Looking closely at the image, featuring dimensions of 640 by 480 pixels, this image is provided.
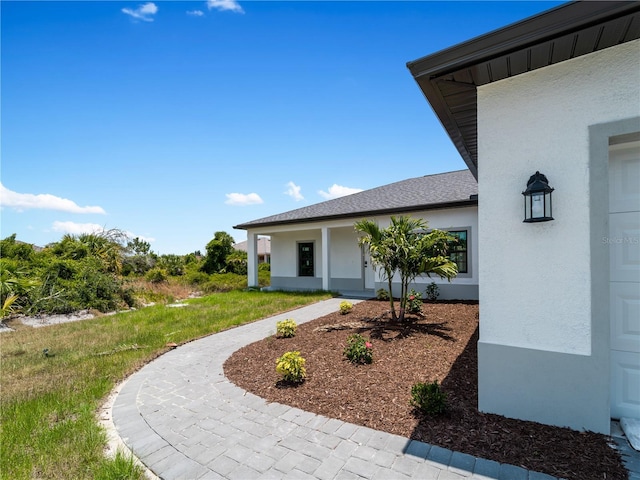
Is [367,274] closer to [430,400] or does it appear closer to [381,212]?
[381,212]

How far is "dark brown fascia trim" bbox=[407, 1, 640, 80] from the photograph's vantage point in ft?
7.41

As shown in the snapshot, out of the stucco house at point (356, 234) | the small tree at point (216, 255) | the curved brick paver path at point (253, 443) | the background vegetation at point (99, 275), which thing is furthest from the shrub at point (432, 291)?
the small tree at point (216, 255)

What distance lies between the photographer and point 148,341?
22.3 feet

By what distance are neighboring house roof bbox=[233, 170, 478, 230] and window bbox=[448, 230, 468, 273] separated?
1103mm

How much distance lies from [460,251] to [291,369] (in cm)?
877

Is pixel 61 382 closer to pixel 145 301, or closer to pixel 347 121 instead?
pixel 145 301

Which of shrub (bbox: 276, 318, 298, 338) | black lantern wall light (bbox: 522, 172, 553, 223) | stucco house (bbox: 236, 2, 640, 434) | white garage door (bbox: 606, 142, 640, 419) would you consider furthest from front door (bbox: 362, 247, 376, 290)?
black lantern wall light (bbox: 522, 172, 553, 223)

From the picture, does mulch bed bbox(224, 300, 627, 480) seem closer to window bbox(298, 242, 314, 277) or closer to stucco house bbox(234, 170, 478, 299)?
stucco house bbox(234, 170, 478, 299)

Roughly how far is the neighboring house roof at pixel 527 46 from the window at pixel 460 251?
25.9ft

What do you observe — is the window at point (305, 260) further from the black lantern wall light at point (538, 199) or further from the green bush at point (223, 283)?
the black lantern wall light at point (538, 199)

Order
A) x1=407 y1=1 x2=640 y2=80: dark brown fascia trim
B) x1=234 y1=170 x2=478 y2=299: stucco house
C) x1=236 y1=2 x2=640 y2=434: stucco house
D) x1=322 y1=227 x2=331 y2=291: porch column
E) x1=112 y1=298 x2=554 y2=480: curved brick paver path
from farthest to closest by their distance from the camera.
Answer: x1=322 y1=227 x2=331 y2=291: porch column, x1=234 y1=170 x2=478 y2=299: stucco house, x1=236 y1=2 x2=640 y2=434: stucco house, x1=112 y1=298 x2=554 y2=480: curved brick paver path, x1=407 y1=1 x2=640 y2=80: dark brown fascia trim

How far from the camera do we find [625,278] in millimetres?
2951

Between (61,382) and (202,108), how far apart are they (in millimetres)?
8053

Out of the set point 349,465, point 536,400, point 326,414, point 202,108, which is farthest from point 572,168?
point 202,108
